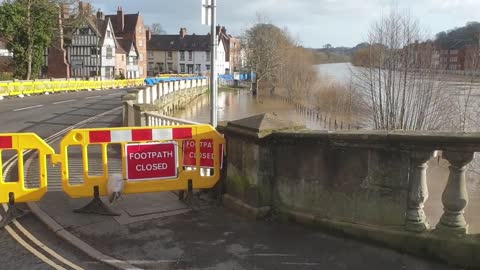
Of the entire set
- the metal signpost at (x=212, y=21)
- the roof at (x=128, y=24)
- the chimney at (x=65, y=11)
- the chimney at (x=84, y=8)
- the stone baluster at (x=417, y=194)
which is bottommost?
the stone baluster at (x=417, y=194)

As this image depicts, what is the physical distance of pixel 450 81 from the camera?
33.9 metres

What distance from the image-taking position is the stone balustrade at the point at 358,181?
482cm

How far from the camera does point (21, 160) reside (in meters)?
6.43

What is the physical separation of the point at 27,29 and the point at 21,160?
150 ft

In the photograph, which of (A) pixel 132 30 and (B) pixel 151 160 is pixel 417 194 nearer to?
(B) pixel 151 160

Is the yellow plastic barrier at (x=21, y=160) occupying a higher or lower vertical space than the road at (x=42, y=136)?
higher

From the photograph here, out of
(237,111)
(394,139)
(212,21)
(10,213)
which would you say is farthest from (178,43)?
(394,139)

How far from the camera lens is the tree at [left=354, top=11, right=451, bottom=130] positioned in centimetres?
3080

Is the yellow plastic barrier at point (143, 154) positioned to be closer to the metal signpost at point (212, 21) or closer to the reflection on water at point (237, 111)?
the metal signpost at point (212, 21)

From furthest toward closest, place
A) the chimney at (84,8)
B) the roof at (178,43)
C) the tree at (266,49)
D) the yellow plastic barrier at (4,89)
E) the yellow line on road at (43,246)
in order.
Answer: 1. the roof at (178,43)
2. the tree at (266,49)
3. the chimney at (84,8)
4. the yellow plastic barrier at (4,89)
5. the yellow line on road at (43,246)

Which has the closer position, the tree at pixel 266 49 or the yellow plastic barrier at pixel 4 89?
the yellow plastic barrier at pixel 4 89

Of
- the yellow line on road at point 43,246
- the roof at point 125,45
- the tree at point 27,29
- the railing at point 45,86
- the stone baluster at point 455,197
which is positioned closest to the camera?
the stone baluster at point 455,197

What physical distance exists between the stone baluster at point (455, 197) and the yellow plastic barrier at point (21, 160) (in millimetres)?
5109

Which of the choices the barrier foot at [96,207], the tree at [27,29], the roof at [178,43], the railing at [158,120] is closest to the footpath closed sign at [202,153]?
the barrier foot at [96,207]
